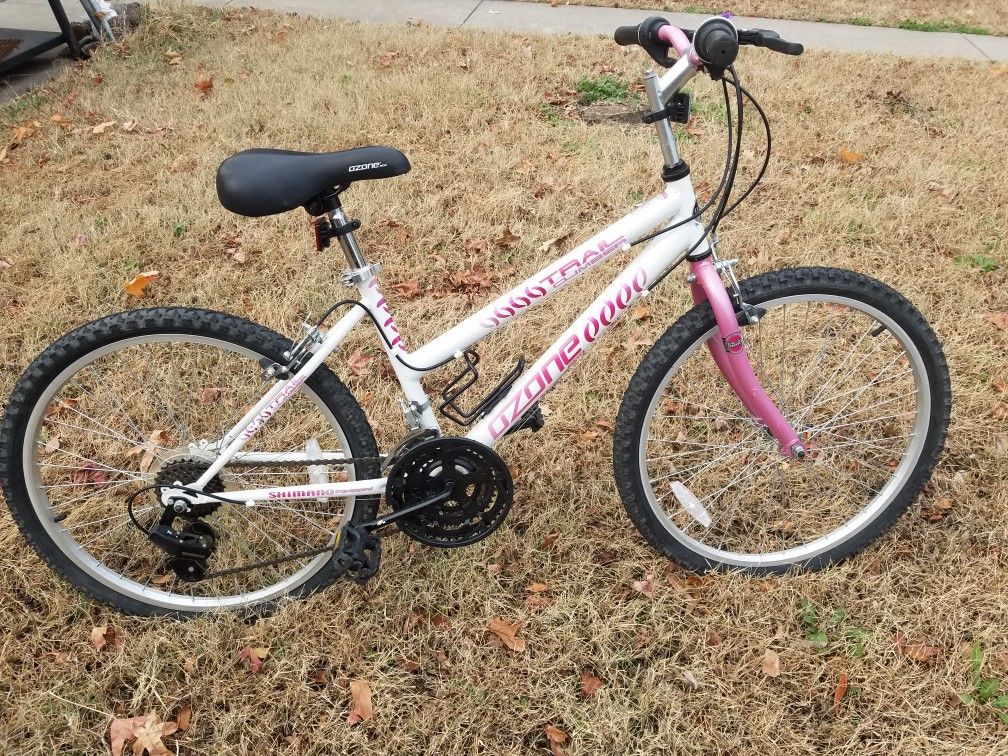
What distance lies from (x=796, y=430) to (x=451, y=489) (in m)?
1.18

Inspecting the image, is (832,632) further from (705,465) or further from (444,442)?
(444,442)

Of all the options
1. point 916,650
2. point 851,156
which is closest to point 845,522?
point 916,650

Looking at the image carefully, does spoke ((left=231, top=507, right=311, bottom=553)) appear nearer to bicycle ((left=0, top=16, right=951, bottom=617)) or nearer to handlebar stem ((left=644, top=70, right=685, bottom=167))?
bicycle ((left=0, top=16, right=951, bottom=617))

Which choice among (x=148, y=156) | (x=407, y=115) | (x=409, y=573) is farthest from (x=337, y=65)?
(x=409, y=573)

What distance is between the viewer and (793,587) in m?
2.27

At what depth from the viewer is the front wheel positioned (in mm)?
1984

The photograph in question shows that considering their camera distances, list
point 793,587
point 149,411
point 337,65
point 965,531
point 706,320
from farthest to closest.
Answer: point 337,65
point 149,411
point 965,531
point 793,587
point 706,320

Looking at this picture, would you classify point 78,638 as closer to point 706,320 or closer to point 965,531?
point 706,320

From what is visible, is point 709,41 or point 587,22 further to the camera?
point 587,22

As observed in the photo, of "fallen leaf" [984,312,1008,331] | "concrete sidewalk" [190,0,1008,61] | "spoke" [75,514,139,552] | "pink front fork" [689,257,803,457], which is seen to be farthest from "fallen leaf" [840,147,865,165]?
"spoke" [75,514,139,552]

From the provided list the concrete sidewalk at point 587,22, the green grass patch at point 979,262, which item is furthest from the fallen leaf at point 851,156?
the concrete sidewalk at point 587,22

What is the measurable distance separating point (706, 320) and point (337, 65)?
4.88 m

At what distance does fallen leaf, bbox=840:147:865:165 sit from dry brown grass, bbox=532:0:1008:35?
3.39 m

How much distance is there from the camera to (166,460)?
6.68ft
